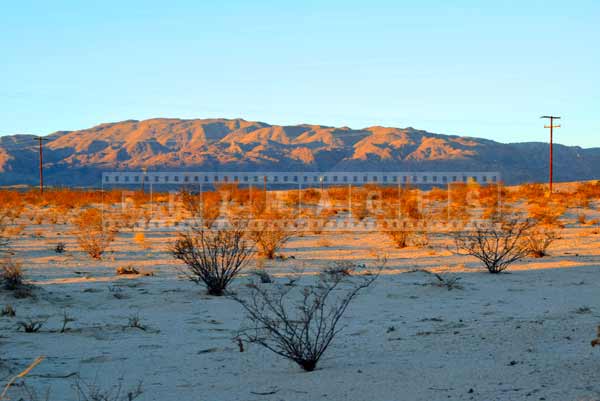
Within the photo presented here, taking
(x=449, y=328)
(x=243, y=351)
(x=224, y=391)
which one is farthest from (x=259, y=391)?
(x=449, y=328)

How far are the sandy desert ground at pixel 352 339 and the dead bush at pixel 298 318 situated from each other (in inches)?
6.2

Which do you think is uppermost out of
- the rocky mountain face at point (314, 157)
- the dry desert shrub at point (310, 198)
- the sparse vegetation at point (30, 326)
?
the rocky mountain face at point (314, 157)

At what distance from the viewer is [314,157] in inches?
4045

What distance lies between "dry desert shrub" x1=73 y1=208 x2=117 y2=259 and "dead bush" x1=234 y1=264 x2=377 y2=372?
6.08 metres

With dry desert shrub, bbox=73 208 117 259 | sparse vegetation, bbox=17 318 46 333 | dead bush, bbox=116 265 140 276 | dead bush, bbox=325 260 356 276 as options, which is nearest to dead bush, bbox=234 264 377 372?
dead bush, bbox=325 260 356 276

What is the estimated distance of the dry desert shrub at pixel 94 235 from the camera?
14.4 m

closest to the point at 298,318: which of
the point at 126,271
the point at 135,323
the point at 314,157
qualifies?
→ the point at 135,323

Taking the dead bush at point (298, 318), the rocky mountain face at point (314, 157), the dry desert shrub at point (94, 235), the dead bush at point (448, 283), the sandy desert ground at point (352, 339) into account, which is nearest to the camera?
the sandy desert ground at point (352, 339)

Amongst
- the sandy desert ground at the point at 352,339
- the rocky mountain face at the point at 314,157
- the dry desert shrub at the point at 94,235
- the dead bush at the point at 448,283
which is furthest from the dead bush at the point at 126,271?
the rocky mountain face at the point at 314,157

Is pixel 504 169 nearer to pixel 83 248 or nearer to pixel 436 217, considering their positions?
pixel 436 217

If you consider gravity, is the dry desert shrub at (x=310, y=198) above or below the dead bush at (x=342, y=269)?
above

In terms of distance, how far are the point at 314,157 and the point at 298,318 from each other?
313 feet

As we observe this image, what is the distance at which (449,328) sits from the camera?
688 centimetres

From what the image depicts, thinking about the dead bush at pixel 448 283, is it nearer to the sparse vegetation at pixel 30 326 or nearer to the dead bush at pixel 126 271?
the dead bush at pixel 126 271
